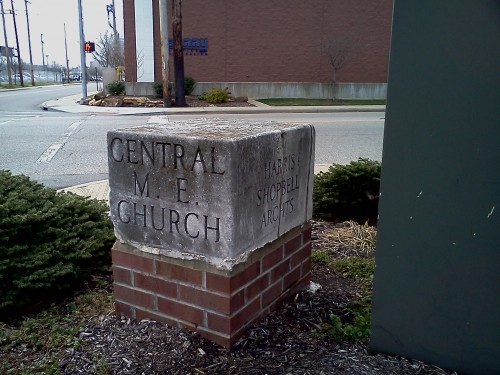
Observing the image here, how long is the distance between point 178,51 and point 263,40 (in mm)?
7905

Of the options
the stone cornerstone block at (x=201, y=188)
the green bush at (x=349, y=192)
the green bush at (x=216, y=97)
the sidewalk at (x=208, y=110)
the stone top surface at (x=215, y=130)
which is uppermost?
the stone top surface at (x=215, y=130)

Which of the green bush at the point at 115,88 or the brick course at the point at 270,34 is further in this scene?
the brick course at the point at 270,34

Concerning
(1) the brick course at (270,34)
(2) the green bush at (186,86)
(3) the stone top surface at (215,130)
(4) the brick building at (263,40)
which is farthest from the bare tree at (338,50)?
(3) the stone top surface at (215,130)

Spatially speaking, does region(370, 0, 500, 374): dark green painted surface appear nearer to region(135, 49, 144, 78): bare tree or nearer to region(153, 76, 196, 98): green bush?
region(153, 76, 196, 98): green bush

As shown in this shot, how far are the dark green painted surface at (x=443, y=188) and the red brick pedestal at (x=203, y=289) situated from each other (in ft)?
2.00

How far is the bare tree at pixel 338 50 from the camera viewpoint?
24.8 metres

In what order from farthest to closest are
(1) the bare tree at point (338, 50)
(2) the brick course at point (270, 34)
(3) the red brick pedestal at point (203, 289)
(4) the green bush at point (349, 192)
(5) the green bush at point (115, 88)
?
(2) the brick course at point (270, 34)
(1) the bare tree at point (338, 50)
(5) the green bush at point (115, 88)
(4) the green bush at point (349, 192)
(3) the red brick pedestal at point (203, 289)

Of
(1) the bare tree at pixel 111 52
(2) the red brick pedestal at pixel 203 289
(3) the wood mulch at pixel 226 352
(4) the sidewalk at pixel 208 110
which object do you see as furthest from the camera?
(1) the bare tree at pixel 111 52

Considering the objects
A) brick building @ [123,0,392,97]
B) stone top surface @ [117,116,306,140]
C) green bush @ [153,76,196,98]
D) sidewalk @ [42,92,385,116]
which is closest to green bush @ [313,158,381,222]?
stone top surface @ [117,116,306,140]

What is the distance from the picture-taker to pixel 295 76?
26.6 m

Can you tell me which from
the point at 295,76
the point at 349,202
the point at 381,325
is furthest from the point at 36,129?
the point at 295,76

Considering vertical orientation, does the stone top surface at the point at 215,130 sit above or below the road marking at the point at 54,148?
above

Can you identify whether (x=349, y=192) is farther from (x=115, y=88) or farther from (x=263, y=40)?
(x=263, y=40)

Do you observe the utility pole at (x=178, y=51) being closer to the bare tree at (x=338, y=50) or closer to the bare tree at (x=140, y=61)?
the bare tree at (x=140, y=61)
